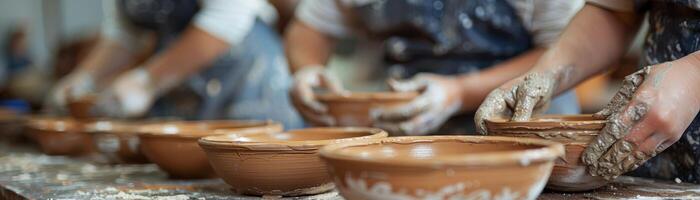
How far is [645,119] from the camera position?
1236mm

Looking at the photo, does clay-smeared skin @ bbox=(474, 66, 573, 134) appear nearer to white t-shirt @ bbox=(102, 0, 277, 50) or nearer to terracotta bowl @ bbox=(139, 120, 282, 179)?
terracotta bowl @ bbox=(139, 120, 282, 179)

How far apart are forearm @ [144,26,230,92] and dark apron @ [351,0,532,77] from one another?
715mm

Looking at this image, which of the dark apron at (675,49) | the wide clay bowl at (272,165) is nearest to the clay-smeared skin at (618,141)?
the dark apron at (675,49)

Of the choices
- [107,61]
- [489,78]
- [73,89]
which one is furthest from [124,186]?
[107,61]

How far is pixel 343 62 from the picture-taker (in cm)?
602

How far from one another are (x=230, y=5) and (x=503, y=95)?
5.12 feet

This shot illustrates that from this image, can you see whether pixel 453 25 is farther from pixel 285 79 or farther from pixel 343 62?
pixel 343 62

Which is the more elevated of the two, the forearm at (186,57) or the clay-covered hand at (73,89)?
the forearm at (186,57)

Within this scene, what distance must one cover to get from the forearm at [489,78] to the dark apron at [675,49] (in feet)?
1.60

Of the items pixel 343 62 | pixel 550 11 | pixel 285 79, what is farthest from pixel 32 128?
pixel 343 62

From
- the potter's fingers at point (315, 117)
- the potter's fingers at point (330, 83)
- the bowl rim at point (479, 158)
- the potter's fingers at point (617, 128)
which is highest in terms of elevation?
the bowl rim at point (479, 158)

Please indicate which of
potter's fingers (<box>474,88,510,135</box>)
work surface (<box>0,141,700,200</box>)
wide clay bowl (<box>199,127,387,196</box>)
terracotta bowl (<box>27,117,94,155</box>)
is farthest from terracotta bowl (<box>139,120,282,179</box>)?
terracotta bowl (<box>27,117,94,155</box>)

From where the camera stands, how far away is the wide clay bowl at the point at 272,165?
1363 mm

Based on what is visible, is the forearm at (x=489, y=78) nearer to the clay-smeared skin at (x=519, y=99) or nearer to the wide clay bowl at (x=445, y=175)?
the clay-smeared skin at (x=519, y=99)
